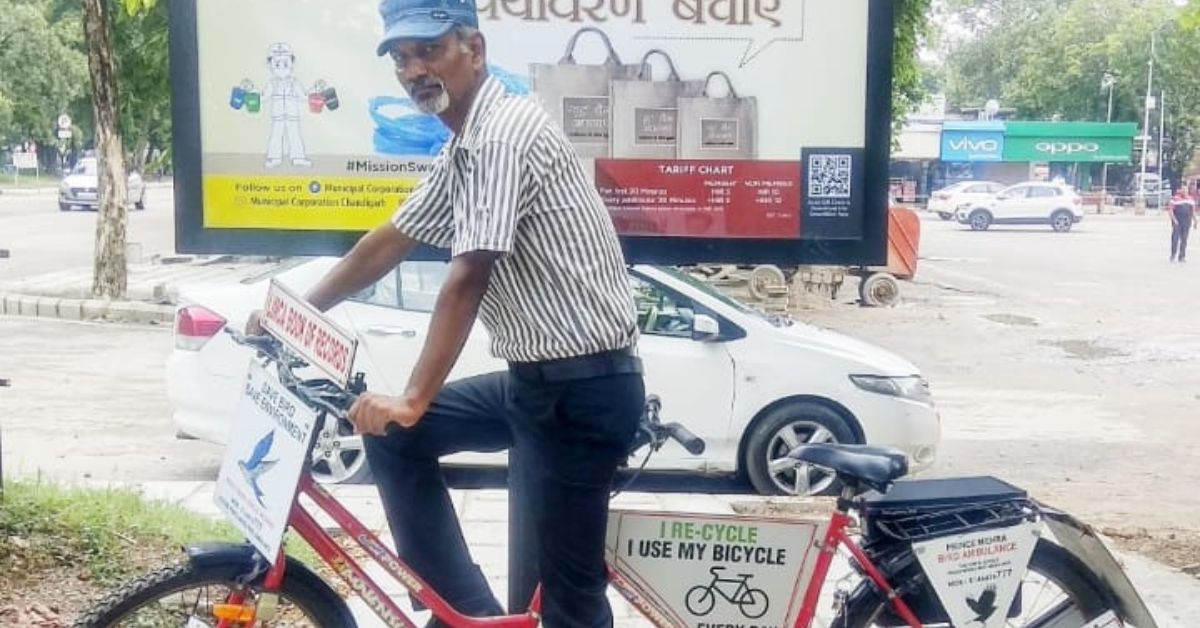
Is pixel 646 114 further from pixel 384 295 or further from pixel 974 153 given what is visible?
pixel 974 153

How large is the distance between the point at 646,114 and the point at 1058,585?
7.79 feet

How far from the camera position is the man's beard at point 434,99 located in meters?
3.09

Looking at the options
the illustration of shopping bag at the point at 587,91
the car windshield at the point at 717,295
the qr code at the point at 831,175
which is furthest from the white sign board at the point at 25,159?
the qr code at the point at 831,175

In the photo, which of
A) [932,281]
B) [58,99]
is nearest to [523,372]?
[932,281]

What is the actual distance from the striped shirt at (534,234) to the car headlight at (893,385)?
15.8 feet

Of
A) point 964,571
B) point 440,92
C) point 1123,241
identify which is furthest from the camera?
point 1123,241

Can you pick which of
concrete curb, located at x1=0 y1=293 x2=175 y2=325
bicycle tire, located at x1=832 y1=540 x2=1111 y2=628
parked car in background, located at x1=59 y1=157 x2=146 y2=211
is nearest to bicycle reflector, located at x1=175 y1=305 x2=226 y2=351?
bicycle tire, located at x1=832 y1=540 x2=1111 y2=628

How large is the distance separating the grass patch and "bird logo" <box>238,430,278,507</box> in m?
1.35

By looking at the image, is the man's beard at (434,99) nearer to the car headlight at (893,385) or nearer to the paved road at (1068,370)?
the car headlight at (893,385)

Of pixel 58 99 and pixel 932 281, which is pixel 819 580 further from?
pixel 58 99

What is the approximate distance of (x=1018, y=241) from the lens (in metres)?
39.0

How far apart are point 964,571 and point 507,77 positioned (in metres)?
Result: 2.66

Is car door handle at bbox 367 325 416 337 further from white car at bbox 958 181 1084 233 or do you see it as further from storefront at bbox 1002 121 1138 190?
storefront at bbox 1002 121 1138 190

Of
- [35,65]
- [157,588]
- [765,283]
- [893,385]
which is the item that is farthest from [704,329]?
[35,65]
